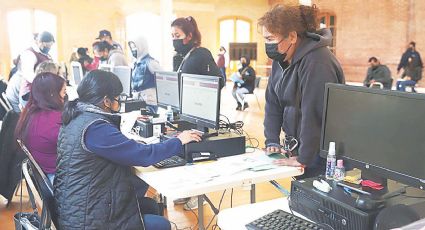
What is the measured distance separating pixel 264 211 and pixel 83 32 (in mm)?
11990

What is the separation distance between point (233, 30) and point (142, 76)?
11.5 m

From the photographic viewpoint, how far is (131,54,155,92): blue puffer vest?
4.15 metres

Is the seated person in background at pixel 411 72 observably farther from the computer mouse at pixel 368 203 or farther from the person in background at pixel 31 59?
the computer mouse at pixel 368 203

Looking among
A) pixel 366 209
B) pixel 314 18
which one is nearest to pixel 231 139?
pixel 314 18

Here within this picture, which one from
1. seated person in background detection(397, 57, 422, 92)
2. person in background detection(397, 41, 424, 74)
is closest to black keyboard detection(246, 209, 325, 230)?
seated person in background detection(397, 57, 422, 92)

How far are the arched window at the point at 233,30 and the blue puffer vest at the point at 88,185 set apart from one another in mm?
13399

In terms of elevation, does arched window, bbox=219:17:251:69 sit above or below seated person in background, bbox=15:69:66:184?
above

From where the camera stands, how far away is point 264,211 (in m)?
1.60

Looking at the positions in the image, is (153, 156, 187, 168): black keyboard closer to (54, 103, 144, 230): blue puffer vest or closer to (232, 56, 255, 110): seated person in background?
(54, 103, 144, 230): blue puffer vest

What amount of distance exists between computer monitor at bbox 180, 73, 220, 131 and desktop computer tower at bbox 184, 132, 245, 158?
86 mm

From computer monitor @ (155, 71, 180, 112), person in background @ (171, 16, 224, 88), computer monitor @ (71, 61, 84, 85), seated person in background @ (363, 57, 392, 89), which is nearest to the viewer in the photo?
computer monitor @ (155, 71, 180, 112)

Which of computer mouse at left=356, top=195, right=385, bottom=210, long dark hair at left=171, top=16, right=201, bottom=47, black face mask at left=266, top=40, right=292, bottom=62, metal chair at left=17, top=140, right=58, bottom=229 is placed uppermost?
long dark hair at left=171, top=16, right=201, bottom=47

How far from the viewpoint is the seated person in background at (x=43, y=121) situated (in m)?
2.57

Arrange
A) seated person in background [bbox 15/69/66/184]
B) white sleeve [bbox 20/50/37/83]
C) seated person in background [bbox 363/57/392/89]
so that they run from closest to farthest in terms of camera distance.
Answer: seated person in background [bbox 15/69/66/184] < white sleeve [bbox 20/50/37/83] < seated person in background [bbox 363/57/392/89]
